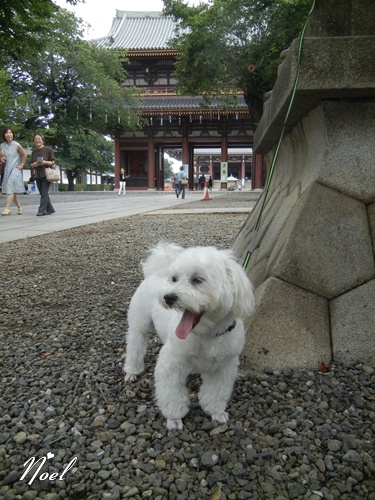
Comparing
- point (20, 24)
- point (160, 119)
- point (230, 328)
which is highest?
point (160, 119)

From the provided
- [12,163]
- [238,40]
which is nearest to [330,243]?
[12,163]

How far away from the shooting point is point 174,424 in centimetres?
188

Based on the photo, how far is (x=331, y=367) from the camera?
7.46 ft

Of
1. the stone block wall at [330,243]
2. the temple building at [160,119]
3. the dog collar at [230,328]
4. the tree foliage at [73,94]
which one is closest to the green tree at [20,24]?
the stone block wall at [330,243]

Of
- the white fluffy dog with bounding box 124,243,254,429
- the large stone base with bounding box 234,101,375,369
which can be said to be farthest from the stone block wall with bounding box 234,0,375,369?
the white fluffy dog with bounding box 124,243,254,429

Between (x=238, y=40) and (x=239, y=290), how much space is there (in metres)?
14.0

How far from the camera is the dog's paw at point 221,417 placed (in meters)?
1.92

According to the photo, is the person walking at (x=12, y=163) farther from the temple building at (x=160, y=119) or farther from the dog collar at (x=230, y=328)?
the temple building at (x=160, y=119)

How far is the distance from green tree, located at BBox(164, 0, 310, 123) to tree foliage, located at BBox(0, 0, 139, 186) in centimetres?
1299

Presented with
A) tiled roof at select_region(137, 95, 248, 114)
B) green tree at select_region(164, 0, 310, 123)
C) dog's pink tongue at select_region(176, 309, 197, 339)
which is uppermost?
tiled roof at select_region(137, 95, 248, 114)

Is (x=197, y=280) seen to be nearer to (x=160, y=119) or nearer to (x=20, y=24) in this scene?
(x=20, y=24)

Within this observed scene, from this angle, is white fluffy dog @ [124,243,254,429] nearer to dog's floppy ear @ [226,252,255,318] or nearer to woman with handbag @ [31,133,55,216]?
dog's floppy ear @ [226,252,255,318]

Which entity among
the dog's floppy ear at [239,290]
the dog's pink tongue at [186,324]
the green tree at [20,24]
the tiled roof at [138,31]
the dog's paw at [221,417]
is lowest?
the dog's paw at [221,417]

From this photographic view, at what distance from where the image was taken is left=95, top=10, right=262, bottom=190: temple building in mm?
28781
